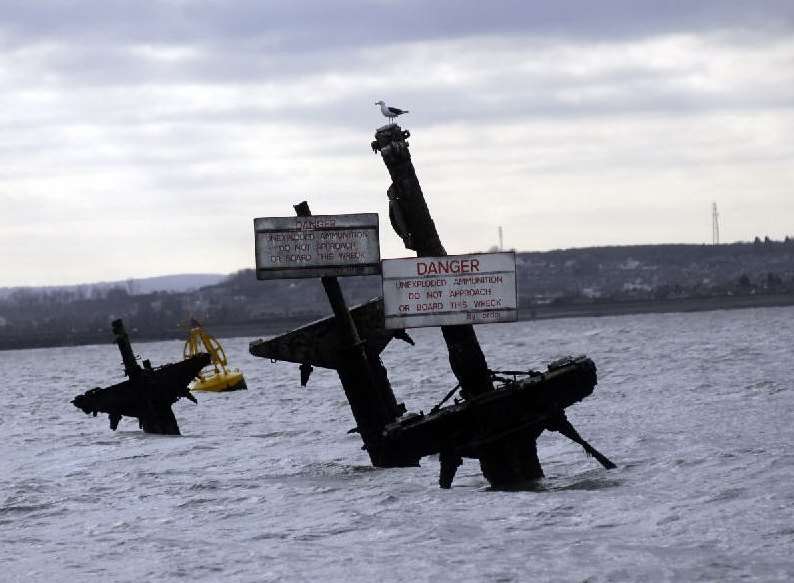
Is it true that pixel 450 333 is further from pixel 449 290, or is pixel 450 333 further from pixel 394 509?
pixel 394 509

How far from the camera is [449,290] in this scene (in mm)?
19531

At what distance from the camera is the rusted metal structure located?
3488 cm

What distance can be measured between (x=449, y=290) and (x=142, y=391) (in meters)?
17.4

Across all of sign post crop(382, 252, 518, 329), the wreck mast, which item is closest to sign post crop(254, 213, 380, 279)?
sign post crop(382, 252, 518, 329)

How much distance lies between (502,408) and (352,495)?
4.21 metres

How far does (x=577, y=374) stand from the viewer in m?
18.8

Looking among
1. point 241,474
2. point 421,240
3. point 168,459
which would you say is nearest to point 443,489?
point 421,240

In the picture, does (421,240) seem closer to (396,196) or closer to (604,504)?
(396,196)

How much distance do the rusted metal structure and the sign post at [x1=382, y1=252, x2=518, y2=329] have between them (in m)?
16.1

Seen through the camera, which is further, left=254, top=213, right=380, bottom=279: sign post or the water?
left=254, top=213, right=380, bottom=279: sign post

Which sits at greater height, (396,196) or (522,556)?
(396,196)

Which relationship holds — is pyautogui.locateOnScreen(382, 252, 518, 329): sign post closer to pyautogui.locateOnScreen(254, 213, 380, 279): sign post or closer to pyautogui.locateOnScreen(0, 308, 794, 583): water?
pyautogui.locateOnScreen(254, 213, 380, 279): sign post

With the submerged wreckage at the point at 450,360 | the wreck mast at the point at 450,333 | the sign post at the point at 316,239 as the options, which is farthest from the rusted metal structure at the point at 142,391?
the wreck mast at the point at 450,333

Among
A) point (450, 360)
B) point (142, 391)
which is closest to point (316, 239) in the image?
point (450, 360)
